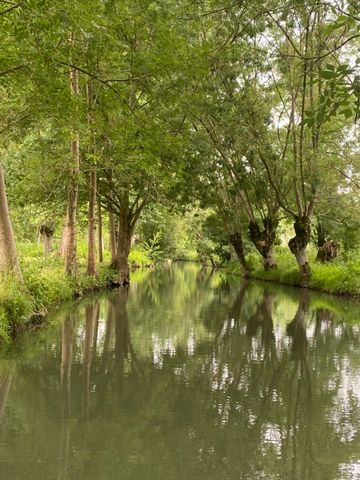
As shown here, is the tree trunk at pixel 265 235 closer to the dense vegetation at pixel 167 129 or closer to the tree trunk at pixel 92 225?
the dense vegetation at pixel 167 129

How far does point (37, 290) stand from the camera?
49.4ft

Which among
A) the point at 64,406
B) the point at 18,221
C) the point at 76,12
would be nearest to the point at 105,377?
the point at 64,406

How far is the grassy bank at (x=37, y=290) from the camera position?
38.8ft

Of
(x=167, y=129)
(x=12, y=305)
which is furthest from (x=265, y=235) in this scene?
(x=12, y=305)

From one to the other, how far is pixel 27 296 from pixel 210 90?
11800mm

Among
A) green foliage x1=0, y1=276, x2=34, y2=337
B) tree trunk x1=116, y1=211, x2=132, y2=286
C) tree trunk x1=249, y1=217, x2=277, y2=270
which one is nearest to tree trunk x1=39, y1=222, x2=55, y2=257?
tree trunk x1=116, y1=211, x2=132, y2=286

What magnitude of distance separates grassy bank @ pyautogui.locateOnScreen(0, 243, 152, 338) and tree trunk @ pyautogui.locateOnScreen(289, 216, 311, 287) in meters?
9.49

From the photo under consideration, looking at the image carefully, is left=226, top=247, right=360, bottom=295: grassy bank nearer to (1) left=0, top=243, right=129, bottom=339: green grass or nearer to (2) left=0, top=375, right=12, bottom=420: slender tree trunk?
(1) left=0, top=243, right=129, bottom=339: green grass

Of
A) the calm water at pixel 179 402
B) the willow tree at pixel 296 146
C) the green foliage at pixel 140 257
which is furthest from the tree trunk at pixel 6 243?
the green foliage at pixel 140 257

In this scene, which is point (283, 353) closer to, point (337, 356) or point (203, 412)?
point (337, 356)

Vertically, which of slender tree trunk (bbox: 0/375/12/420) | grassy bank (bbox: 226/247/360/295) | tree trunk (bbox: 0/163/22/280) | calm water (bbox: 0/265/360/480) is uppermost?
tree trunk (bbox: 0/163/22/280)

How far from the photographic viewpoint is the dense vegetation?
31.0 ft

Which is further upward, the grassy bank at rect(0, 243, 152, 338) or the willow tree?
the willow tree

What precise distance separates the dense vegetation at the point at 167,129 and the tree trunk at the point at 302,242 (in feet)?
0.28
